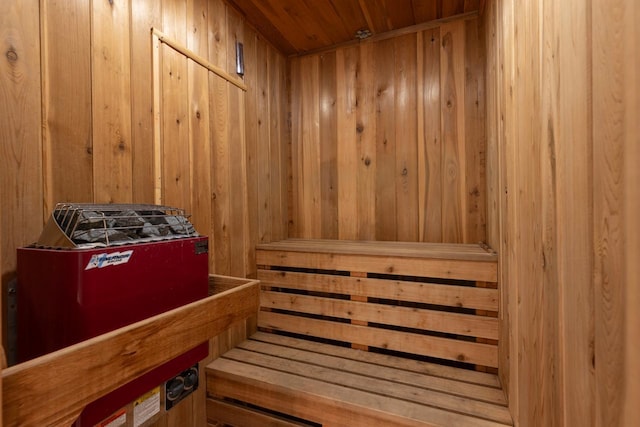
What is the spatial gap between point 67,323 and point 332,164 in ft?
6.65

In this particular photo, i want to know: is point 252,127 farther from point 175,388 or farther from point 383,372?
point 383,372

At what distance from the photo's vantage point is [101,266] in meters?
0.71

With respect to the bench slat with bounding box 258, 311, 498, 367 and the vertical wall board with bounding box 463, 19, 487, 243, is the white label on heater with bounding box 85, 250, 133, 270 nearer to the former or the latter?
the bench slat with bounding box 258, 311, 498, 367

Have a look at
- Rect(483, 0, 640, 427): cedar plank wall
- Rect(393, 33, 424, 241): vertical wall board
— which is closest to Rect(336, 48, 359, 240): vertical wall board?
Rect(393, 33, 424, 241): vertical wall board

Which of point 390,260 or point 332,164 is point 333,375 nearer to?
point 390,260

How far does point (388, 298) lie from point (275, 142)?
1.55m

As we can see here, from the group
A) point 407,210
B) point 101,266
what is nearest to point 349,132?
point 407,210

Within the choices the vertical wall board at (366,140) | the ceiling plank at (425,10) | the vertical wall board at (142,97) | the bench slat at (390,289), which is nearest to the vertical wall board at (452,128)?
the ceiling plank at (425,10)

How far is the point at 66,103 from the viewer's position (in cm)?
105

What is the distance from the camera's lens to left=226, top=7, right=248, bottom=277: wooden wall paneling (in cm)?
188

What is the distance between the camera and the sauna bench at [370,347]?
4.23 ft

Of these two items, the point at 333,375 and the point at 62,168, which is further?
the point at 333,375

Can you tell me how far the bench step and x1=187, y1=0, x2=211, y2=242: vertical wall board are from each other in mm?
828

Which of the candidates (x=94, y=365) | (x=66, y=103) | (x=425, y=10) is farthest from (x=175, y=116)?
(x=425, y=10)
